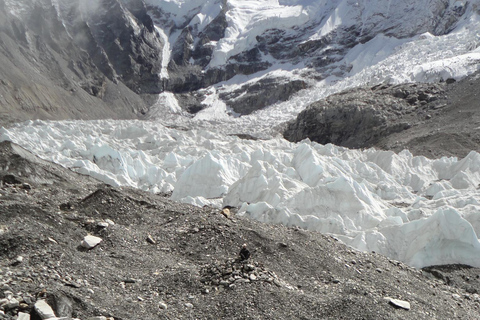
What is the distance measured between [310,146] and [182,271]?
104 ft

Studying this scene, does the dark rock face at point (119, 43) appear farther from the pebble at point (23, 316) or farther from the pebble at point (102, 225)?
the pebble at point (23, 316)

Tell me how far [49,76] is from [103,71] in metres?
20.1

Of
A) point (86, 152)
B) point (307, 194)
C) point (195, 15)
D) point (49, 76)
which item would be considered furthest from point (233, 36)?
point (307, 194)

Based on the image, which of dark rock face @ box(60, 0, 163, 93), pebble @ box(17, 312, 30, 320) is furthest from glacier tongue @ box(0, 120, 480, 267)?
dark rock face @ box(60, 0, 163, 93)

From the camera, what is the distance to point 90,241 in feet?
31.2

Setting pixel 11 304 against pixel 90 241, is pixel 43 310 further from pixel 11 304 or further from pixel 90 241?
pixel 90 241

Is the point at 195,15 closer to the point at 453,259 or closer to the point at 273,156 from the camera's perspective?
the point at 273,156

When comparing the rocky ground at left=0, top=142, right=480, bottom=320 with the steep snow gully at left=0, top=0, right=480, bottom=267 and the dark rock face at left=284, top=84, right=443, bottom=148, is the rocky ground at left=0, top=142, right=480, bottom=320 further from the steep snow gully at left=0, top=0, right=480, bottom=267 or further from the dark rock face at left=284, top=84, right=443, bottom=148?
the dark rock face at left=284, top=84, right=443, bottom=148

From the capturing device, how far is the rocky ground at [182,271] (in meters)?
7.29

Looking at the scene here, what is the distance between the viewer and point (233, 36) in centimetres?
12594

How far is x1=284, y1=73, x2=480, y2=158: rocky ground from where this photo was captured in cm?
4838

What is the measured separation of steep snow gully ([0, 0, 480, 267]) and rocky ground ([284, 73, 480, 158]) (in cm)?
592

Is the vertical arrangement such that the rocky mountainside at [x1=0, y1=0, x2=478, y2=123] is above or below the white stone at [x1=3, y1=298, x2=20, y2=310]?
below

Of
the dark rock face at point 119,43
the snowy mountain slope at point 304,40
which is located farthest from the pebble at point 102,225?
the dark rock face at point 119,43
